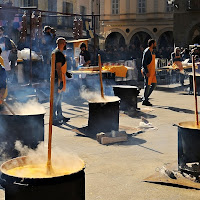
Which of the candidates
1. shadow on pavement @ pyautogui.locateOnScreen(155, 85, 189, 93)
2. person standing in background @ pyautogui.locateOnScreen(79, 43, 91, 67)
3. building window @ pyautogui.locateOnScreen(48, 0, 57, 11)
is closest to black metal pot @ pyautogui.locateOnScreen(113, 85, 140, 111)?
person standing in background @ pyautogui.locateOnScreen(79, 43, 91, 67)

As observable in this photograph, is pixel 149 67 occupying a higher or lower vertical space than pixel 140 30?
lower

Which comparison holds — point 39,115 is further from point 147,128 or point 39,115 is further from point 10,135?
point 147,128

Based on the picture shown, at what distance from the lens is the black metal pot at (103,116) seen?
28.6ft

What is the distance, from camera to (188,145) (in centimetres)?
600

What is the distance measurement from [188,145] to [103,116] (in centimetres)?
299

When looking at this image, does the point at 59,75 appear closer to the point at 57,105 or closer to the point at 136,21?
the point at 57,105

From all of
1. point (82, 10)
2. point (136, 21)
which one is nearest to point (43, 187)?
point (82, 10)

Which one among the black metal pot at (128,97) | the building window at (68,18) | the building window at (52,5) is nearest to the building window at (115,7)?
the building window at (68,18)

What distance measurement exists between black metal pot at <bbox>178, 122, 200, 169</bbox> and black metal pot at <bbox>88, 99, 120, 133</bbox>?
9.19 ft

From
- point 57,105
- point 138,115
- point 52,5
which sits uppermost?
point 52,5

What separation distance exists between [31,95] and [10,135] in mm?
7798

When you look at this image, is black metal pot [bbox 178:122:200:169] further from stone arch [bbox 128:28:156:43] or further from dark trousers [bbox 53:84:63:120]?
stone arch [bbox 128:28:156:43]

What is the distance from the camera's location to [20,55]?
15.4 m

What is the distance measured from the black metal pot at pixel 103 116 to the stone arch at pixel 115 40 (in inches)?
1647
